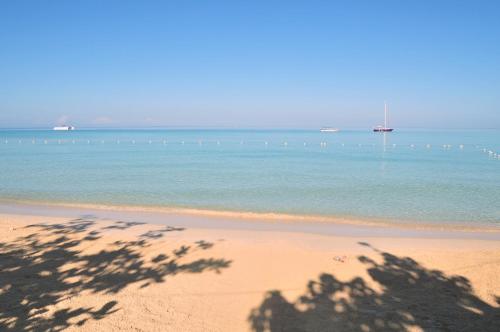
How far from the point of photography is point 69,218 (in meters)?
13.4

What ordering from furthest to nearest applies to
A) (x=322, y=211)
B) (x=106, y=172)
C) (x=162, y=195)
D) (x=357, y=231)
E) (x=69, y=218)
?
(x=106, y=172) < (x=162, y=195) < (x=322, y=211) < (x=69, y=218) < (x=357, y=231)

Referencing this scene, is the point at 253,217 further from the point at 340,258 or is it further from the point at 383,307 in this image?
the point at 383,307

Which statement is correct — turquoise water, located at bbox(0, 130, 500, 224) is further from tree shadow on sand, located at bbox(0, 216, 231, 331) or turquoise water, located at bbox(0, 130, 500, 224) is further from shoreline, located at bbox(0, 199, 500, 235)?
tree shadow on sand, located at bbox(0, 216, 231, 331)

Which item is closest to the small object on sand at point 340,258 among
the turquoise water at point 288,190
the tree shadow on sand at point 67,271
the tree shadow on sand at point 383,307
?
the tree shadow on sand at point 383,307

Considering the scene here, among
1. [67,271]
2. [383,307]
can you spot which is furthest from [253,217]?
[383,307]

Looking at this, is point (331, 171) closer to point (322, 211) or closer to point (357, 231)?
point (322, 211)

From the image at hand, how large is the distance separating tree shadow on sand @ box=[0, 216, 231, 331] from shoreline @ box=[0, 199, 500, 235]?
4.17 meters

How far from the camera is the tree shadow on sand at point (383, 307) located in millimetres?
5723

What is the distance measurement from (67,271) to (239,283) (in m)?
3.46

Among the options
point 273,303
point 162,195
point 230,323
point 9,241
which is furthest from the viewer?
point 162,195

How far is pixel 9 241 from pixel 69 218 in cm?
369

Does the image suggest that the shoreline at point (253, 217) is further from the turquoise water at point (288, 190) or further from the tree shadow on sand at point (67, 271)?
the tree shadow on sand at point (67, 271)

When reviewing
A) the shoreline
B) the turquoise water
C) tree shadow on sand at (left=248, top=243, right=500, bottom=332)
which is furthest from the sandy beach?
the turquoise water

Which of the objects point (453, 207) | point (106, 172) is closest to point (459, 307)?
point (453, 207)
